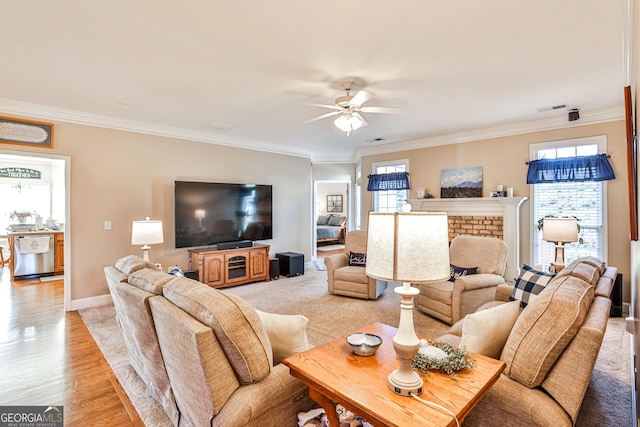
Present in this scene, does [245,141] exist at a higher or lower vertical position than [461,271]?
higher

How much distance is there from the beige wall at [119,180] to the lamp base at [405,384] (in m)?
4.62

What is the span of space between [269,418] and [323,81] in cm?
286

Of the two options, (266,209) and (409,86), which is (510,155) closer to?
(409,86)

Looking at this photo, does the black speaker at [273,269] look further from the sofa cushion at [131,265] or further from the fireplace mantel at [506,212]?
the sofa cushion at [131,265]

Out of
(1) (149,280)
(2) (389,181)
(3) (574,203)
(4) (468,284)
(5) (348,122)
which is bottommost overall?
(4) (468,284)

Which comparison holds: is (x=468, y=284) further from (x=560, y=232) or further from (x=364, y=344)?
(x=364, y=344)

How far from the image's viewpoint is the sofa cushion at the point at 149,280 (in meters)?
1.81

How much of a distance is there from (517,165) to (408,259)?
4.62 metres

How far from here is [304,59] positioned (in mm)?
2703

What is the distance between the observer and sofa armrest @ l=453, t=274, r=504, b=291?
338cm

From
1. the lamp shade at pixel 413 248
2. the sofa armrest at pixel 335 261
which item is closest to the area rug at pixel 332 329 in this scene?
the sofa armrest at pixel 335 261

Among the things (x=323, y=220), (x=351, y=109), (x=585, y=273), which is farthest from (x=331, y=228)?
(x=585, y=273)

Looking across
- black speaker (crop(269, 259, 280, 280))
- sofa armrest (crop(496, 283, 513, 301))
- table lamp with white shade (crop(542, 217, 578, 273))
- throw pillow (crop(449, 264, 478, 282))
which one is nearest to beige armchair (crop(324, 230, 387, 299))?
throw pillow (crop(449, 264, 478, 282))

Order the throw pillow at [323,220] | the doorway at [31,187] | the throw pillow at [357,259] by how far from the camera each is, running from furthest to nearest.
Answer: the throw pillow at [323,220], the doorway at [31,187], the throw pillow at [357,259]
